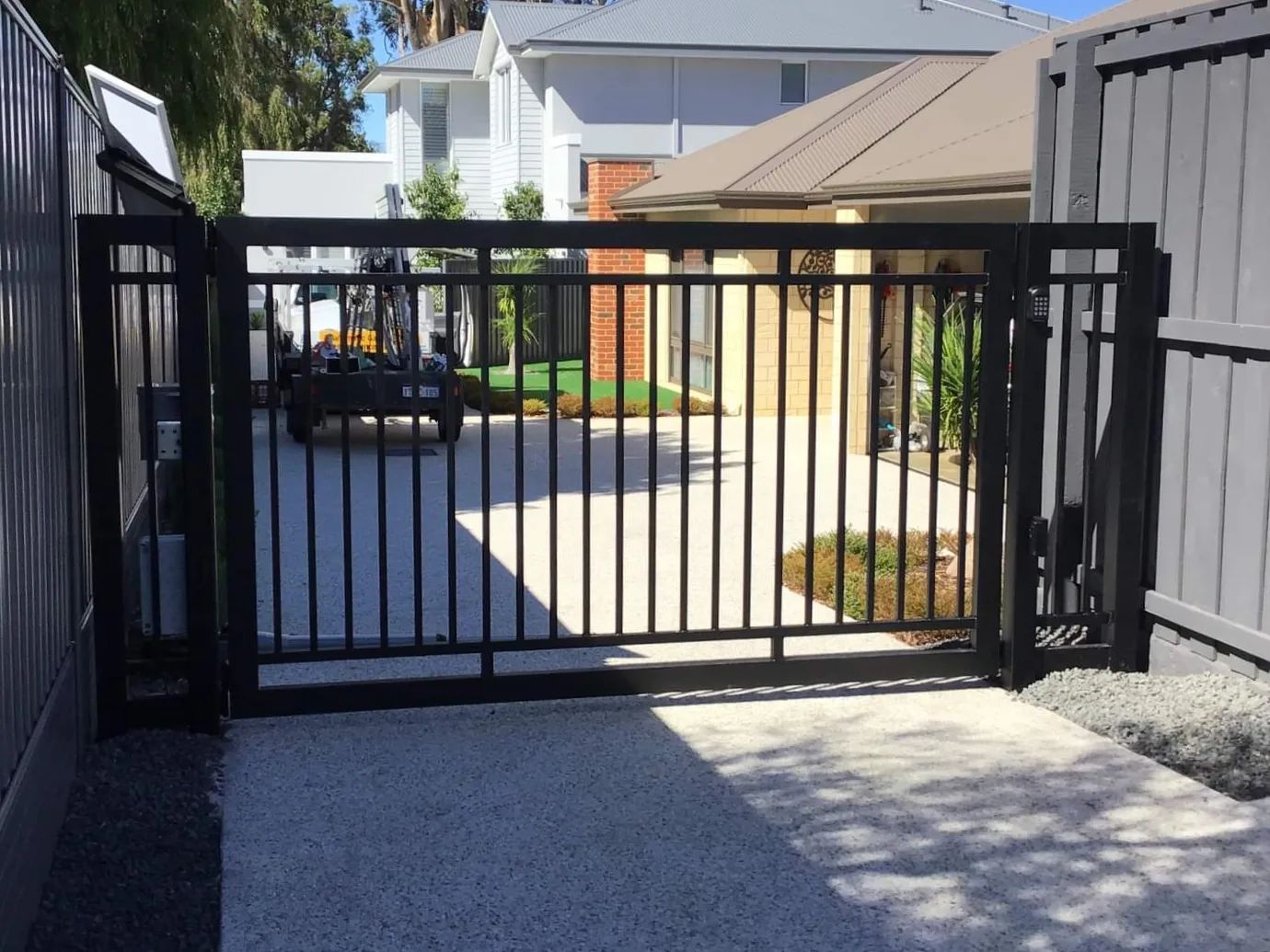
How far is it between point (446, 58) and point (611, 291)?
16.0 meters

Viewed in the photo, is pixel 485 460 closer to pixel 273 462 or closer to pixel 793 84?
pixel 273 462

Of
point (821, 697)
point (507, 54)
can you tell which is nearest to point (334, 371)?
point (821, 697)

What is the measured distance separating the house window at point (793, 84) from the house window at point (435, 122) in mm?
10240

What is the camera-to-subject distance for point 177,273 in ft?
18.0

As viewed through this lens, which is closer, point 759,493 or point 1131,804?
point 1131,804

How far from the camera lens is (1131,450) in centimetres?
630

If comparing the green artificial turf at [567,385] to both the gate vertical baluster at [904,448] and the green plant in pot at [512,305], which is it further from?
the gate vertical baluster at [904,448]

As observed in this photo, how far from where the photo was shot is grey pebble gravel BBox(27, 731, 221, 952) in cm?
398

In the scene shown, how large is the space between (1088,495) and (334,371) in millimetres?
10800

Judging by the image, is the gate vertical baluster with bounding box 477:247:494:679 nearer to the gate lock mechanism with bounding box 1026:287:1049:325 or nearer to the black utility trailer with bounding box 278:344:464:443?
the gate lock mechanism with bounding box 1026:287:1049:325

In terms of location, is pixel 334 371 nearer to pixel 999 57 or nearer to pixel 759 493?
pixel 759 493

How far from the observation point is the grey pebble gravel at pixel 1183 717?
524 cm

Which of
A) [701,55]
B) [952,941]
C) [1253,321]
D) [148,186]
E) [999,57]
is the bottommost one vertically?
[952,941]

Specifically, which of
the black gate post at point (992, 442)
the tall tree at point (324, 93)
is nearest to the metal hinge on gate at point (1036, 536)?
the black gate post at point (992, 442)
